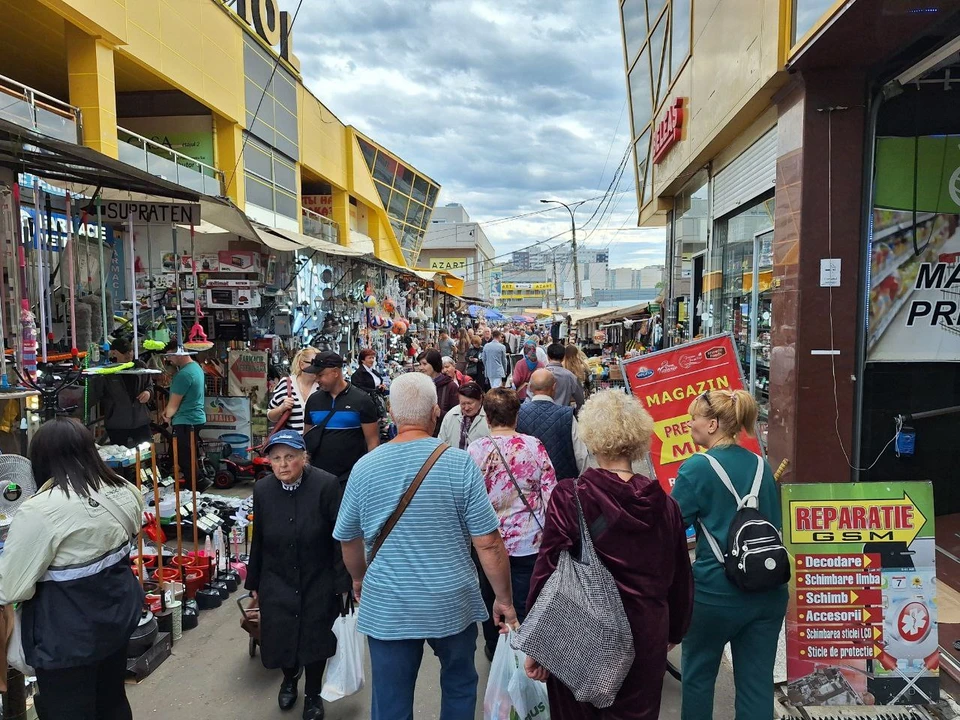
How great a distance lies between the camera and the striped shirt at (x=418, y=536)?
2535mm

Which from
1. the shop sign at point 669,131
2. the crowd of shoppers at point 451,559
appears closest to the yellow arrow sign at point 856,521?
the crowd of shoppers at point 451,559

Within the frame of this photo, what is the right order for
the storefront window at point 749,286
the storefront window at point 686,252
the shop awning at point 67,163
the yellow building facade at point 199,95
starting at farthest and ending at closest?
the yellow building facade at point 199,95 → the storefront window at point 686,252 → the storefront window at point 749,286 → the shop awning at point 67,163

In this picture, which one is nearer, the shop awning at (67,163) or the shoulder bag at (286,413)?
the shop awning at (67,163)

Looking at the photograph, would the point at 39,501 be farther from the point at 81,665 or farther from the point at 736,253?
the point at 736,253

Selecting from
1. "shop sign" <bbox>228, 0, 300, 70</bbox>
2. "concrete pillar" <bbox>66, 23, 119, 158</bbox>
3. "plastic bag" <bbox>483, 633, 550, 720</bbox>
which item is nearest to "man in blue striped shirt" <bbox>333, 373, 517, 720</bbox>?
"plastic bag" <bbox>483, 633, 550, 720</bbox>

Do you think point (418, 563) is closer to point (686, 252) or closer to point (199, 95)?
point (686, 252)

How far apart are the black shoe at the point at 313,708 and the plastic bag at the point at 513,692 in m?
1.16

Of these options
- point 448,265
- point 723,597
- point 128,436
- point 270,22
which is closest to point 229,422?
point 128,436

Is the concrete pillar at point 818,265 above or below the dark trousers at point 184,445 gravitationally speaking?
above

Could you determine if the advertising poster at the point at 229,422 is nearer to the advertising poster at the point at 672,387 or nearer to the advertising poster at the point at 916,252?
the advertising poster at the point at 672,387

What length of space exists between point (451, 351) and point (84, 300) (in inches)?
489

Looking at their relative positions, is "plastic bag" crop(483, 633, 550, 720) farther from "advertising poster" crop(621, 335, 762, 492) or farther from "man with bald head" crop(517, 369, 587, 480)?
"advertising poster" crop(621, 335, 762, 492)

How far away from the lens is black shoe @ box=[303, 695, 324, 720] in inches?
132

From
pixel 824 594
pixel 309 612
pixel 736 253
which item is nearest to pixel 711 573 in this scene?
pixel 824 594
